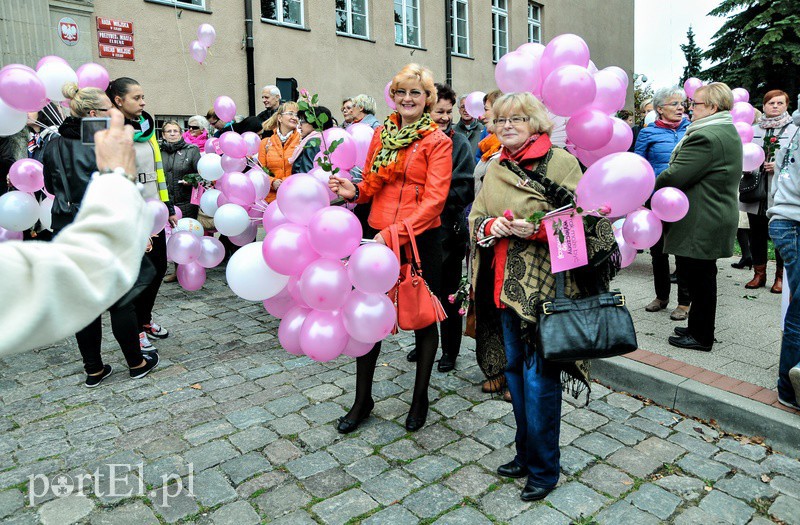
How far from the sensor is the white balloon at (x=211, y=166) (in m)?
6.03

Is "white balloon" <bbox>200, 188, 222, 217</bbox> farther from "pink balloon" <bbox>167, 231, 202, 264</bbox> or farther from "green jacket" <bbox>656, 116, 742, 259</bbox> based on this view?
"green jacket" <bbox>656, 116, 742, 259</bbox>

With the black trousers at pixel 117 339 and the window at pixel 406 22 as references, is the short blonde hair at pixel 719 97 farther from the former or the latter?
the window at pixel 406 22

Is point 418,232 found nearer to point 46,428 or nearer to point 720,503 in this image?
point 720,503

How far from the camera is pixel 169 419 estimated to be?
158 inches

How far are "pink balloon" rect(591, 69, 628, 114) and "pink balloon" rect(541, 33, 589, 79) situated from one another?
0.15m

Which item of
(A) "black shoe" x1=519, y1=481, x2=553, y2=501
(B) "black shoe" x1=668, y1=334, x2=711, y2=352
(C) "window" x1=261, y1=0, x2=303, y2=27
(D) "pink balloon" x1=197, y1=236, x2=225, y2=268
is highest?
(C) "window" x1=261, y1=0, x2=303, y2=27

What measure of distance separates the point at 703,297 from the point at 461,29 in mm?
14716

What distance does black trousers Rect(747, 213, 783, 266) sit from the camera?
6933mm

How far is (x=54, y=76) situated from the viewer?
15.9ft

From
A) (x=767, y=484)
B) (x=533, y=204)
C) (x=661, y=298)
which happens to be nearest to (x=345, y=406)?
(x=533, y=204)

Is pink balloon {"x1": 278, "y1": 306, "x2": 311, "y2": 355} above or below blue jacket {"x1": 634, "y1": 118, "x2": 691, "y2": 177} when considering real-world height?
below

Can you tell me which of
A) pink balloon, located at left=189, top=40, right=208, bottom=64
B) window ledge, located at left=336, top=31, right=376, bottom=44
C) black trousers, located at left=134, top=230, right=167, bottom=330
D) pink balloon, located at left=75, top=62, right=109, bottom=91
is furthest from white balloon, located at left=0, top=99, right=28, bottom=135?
window ledge, located at left=336, top=31, right=376, bottom=44

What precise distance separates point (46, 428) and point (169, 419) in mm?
739

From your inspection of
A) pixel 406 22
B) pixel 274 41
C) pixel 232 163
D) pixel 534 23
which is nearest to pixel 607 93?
pixel 232 163
